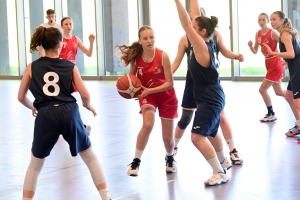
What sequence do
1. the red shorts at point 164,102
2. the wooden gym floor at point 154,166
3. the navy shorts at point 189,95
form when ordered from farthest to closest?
the navy shorts at point 189,95 < the red shorts at point 164,102 < the wooden gym floor at point 154,166

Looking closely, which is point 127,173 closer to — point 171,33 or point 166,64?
point 166,64

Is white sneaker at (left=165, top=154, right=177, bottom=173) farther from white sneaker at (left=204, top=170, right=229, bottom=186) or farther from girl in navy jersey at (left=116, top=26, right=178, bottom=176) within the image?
white sneaker at (left=204, top=170, right=229, bottom=186)

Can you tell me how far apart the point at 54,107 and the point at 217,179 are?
4.92ft

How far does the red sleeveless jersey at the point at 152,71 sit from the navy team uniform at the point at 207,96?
1.35ft

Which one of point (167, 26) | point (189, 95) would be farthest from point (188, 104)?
point (167, 26)

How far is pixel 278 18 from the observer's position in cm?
628

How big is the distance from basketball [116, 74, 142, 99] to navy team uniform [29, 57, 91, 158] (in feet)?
3.44

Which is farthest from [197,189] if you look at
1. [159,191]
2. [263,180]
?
[263,180]

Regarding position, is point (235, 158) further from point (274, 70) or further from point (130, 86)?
point (274, 70)

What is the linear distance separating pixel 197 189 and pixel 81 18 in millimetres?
14139

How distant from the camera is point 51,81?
3.72m

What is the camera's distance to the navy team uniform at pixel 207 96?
4406 mm

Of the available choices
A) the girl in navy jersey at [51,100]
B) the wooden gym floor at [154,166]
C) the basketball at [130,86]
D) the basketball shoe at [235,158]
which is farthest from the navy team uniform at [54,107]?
the basketball shoe at [235,158]

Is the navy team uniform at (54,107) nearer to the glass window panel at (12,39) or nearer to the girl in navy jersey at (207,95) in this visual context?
the girl in navy jersey at (207,95)
